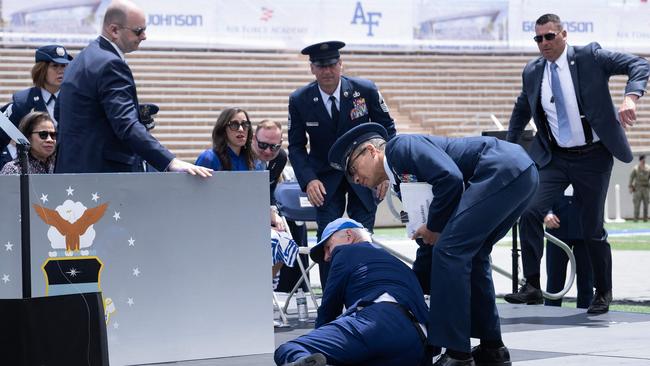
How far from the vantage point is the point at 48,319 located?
4.86m

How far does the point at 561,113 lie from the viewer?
8.03 meters

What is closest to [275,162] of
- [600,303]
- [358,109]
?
[358,109]

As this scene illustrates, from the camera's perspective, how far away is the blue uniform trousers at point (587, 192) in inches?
315

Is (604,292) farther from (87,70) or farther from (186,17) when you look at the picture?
(186,17)

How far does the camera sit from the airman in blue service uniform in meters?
5.44

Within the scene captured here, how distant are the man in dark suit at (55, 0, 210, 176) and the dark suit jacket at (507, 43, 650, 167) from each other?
9.06ft

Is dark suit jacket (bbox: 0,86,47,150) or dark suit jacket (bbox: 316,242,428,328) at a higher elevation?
dark suit jacket (bbox: 0,86,47,150)

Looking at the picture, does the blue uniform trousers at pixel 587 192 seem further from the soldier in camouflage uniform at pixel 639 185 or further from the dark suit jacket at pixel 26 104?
the soldier in camouflage uniform at pixel 639 185

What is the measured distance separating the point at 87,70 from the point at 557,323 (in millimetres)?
3179

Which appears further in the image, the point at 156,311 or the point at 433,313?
the point at 156,311

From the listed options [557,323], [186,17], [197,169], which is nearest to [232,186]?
[197,169]

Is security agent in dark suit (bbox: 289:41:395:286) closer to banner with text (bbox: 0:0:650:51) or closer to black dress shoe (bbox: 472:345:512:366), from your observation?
black dress shoe (bbox: 472:345:512:366)

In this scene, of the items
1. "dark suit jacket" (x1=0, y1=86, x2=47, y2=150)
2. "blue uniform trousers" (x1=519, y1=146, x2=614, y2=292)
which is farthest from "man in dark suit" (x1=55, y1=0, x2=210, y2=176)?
"blue uniform trousers" (x1=519, y1=146, x2=614, y2=292)

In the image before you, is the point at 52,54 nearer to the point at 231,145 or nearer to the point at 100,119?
the point at 231,145
